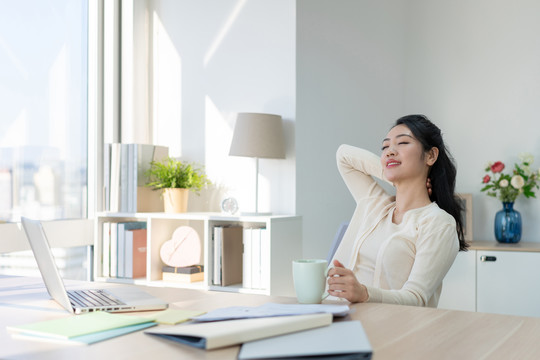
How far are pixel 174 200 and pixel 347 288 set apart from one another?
1806 millimetres

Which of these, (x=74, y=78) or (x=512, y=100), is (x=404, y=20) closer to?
(x=512, y=100)

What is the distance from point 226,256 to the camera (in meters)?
2.79

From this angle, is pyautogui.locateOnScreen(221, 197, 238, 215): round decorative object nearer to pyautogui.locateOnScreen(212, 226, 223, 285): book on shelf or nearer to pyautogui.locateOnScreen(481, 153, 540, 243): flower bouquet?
pyautogui.locateOnScreen(212, 226, 223, 285): book on shelf

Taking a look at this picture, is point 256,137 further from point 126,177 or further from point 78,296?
point 78,296

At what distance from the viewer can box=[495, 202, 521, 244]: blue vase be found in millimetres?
3479

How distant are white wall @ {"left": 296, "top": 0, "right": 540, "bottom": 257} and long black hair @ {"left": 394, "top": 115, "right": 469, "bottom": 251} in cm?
113

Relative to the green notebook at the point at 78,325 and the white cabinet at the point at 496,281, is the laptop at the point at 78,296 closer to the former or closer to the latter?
the green notebook at the point at 78,325

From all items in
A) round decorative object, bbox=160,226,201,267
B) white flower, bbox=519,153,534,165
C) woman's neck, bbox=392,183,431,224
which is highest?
white flower, bbox=519,153,534,165

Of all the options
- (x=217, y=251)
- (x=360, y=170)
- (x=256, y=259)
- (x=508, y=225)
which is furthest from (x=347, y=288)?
(x=508, y=225)

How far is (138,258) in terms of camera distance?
3.05 metres

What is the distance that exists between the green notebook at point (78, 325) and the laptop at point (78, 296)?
8 centimetres

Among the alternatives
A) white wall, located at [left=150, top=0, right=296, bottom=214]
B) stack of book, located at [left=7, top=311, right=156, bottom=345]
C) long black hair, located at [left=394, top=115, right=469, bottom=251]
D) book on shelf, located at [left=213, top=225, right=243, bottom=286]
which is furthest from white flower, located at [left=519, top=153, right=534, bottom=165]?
stack of book, located at [left=7, top=311, right=156, bottom=345]

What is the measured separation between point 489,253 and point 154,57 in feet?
7.53

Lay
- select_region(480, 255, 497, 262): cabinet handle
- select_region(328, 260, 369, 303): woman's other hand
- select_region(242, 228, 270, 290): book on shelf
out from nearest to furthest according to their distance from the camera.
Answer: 1. select_region(328, 260, 369, 303): woman's other hand
2. select_region(242, 228, 270, 290): book on shelf
3. select_region(480, 255, 497, 262): cabinet handle
